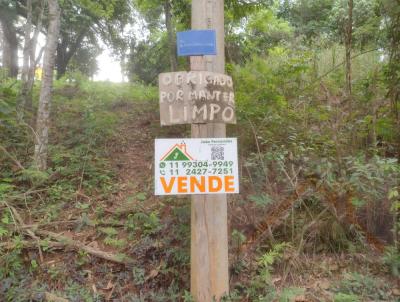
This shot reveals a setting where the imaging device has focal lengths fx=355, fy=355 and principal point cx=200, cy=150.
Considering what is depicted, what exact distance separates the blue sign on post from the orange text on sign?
984mm

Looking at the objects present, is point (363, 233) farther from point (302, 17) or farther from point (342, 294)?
point (302, 17)

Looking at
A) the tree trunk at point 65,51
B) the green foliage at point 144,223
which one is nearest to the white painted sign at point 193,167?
the green foliage at point 144,223

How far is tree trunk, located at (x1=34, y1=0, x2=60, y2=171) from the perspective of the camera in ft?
17.6

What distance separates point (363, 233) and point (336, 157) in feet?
3.00

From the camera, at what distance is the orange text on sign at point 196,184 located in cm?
277

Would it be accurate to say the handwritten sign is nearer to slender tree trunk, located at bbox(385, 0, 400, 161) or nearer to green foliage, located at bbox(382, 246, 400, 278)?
green foliage, located at bbox(382, 246, 400, 278)

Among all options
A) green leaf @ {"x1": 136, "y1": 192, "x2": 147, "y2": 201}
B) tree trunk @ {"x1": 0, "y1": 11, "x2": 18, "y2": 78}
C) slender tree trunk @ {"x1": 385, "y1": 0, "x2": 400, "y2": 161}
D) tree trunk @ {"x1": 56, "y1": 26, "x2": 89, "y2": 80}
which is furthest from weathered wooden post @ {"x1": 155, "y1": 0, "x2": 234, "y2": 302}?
tree trunk @ {"x1": 56, "y1": 26, "x2": 89, "y2": 80}

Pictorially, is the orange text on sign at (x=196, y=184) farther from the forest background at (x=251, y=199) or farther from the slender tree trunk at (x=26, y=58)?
the slender tree trunk at (x=26, y=58)

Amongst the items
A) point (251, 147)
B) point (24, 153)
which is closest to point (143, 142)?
point (24, 153)

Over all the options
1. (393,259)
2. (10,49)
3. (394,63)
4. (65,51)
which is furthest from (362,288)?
(65,51)

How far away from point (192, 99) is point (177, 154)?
44 cm

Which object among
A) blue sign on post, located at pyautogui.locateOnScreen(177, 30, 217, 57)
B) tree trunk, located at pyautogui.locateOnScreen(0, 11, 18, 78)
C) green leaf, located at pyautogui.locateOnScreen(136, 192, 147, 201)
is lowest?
green leaf, located at pyautogui.locateOnScreen(136, 192, 147, 201)

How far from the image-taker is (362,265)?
3615 millimetres

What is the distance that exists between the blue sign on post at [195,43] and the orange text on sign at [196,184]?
984 millimetres
